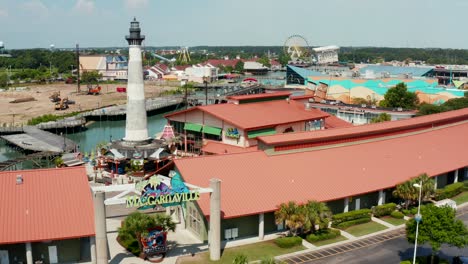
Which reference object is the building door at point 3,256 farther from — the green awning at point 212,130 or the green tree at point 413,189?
the green awning at point 212,130

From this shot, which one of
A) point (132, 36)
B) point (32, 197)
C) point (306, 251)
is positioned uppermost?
point (132, 36)

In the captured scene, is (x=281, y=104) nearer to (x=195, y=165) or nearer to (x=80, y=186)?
(x=195, y=165)

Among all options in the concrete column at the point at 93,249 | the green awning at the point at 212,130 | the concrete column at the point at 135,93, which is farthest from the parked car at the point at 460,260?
the concrete column at the point at 135,93

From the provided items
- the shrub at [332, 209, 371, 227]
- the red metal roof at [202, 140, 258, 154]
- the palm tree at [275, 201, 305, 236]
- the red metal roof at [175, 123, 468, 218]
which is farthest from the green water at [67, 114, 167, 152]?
the palm tree at [275, 201, 305, 236]

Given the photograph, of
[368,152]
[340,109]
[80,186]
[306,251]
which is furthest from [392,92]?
[80,186]

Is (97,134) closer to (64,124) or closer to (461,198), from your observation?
(64,124)

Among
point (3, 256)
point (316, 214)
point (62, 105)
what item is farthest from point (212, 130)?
point (62, 105)

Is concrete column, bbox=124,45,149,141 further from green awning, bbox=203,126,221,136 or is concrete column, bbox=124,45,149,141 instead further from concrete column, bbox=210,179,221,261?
concrete column, bbox=210,179,221,261
